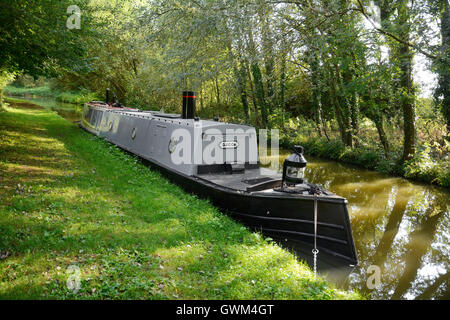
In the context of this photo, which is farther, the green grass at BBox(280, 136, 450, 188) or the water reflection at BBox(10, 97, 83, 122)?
the water reflection at BBox(10, 97, 83, 122)

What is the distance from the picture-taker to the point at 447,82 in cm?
892

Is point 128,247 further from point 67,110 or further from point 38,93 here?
point 38,93

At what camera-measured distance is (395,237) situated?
221 inches

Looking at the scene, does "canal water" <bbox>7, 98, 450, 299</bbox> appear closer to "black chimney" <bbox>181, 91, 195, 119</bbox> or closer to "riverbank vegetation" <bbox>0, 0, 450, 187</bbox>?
"riverbank vegetation" <bbox>0, 0, 450, 187</bbox>

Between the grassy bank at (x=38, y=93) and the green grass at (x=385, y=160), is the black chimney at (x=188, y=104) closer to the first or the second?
the green grass at (x=385, y=160)

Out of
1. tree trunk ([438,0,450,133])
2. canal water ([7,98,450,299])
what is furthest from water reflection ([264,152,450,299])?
tree trunk ([438,0,450,133])

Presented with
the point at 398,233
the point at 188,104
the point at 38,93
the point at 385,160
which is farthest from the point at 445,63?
the point at 38,93

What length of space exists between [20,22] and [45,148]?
375 centimetres

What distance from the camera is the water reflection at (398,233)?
4.14 metres

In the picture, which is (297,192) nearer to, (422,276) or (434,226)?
(422,276)

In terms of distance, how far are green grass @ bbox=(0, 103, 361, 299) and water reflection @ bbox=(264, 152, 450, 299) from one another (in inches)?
43.2

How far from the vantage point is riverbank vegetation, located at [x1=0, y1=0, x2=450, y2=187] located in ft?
23.3

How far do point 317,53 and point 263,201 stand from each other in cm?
489

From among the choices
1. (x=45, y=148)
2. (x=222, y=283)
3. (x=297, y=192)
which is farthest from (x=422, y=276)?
(x=45, y=148)
